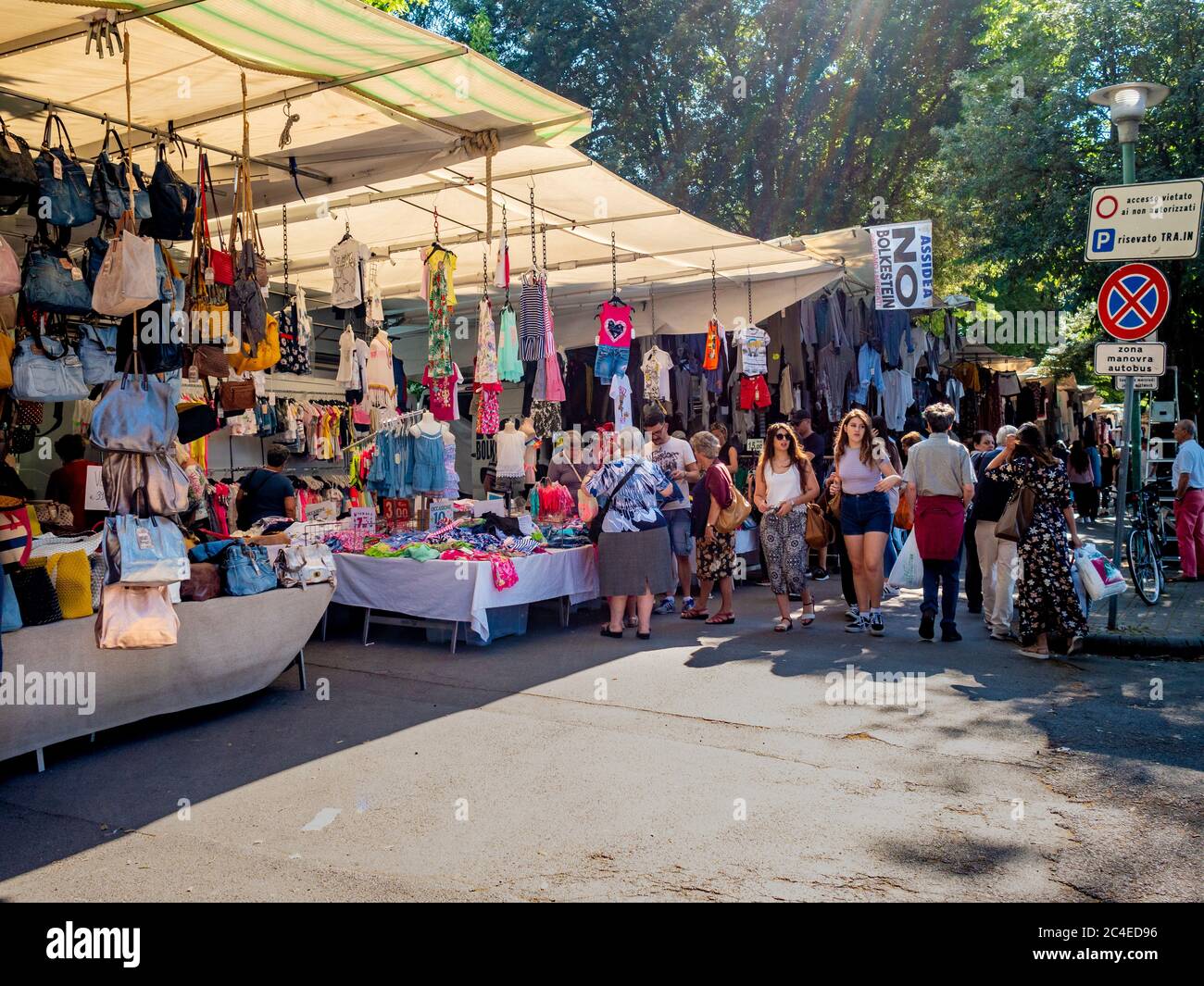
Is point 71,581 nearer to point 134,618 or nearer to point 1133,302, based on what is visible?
point 134,618

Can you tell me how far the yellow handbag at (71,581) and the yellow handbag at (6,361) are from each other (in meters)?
1.01

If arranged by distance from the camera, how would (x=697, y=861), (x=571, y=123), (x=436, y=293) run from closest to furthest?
(x=697, y=861) < (x=571, y=123) < (x=436, y=293)

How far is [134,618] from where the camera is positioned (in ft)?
19.0

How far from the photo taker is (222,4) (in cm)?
558

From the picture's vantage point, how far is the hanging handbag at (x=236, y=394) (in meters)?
7.73

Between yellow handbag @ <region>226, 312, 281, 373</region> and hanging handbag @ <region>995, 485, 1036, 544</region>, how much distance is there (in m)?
5.89

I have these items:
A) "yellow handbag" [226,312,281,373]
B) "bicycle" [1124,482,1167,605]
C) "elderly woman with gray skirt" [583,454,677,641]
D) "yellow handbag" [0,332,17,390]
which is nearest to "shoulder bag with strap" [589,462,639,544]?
"elderly woman with gray skirt" [583,454,677,641]

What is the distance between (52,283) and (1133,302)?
8.32 metres

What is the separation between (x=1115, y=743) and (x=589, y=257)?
26.7ft

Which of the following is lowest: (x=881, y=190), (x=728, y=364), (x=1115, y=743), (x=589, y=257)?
(x=1115, y=743)

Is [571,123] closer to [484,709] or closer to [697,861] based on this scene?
[484,709]

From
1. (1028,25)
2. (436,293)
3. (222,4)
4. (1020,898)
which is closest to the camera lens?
(1020,898)

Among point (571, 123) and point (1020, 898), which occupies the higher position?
point (571, 123)

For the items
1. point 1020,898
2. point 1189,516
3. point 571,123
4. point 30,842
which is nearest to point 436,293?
point 571,123
